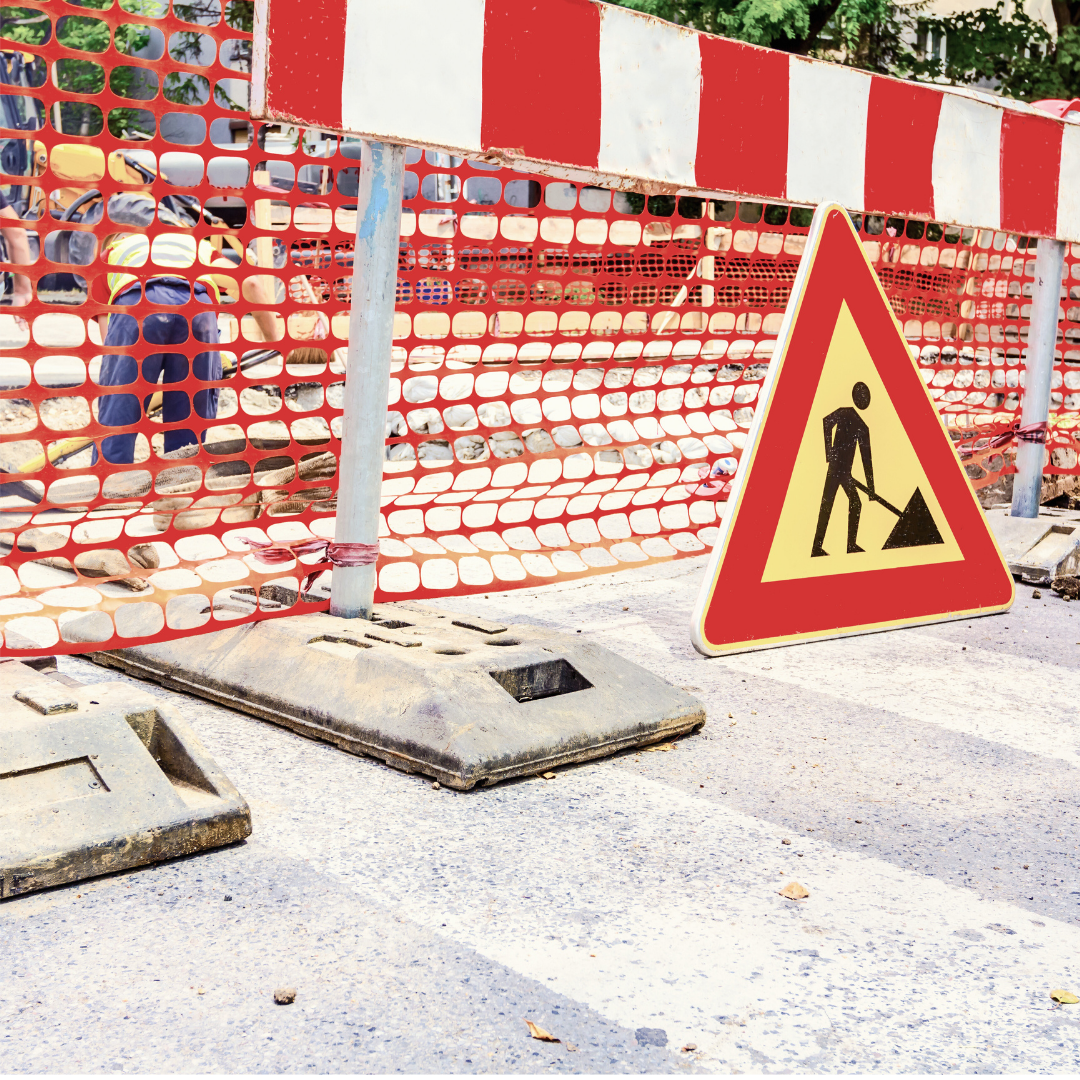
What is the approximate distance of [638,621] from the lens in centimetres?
425

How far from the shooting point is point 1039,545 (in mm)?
5277

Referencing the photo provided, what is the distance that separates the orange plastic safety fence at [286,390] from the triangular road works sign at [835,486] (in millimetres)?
1068

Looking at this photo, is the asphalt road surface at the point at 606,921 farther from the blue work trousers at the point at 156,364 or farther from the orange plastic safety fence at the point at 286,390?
the blue work trousers at the point at 156,364

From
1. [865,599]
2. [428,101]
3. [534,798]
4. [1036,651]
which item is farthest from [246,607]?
[1036,651]

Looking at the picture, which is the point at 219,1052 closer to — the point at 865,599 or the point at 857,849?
the point at 857,849

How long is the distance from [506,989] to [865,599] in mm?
1595

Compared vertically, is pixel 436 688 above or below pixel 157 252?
below

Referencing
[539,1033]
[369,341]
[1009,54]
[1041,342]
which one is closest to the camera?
[539,1033]

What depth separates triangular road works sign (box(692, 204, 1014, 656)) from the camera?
282 centimetres

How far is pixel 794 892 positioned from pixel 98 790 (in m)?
1.28

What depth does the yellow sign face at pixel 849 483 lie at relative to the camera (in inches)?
114

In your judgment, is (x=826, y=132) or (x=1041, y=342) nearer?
(x=826, y=132)

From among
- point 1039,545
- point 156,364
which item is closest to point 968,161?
point 1039,545

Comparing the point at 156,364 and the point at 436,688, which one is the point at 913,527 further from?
the point at 156,364
